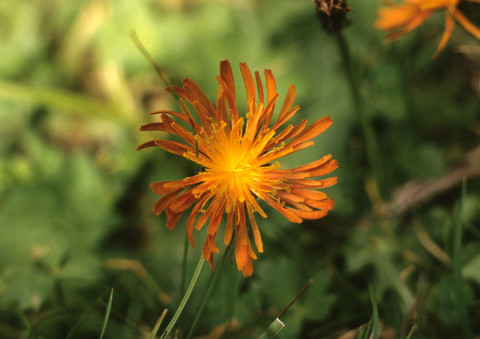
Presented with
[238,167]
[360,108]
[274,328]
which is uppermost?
[360,108]

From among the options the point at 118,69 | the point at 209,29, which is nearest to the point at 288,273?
the point at 209,29

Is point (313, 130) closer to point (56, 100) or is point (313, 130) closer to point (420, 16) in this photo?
point (420, 16)

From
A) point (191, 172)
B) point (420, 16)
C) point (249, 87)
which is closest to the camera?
point (249, 87)

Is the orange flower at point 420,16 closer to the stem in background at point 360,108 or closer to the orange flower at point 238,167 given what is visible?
the stem in background at point 360,108

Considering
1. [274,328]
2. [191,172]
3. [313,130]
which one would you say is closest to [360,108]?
[313,130]

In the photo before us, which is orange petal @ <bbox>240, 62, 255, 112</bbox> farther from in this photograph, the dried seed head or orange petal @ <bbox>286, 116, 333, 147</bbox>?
the dried seed head

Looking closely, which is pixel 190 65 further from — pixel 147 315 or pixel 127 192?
pixel 147 315

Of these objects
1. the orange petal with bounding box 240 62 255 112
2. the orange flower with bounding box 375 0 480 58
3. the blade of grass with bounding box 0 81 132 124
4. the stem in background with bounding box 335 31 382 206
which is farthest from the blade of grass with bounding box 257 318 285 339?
the blade of grass with bounding box 0 81 132 124
